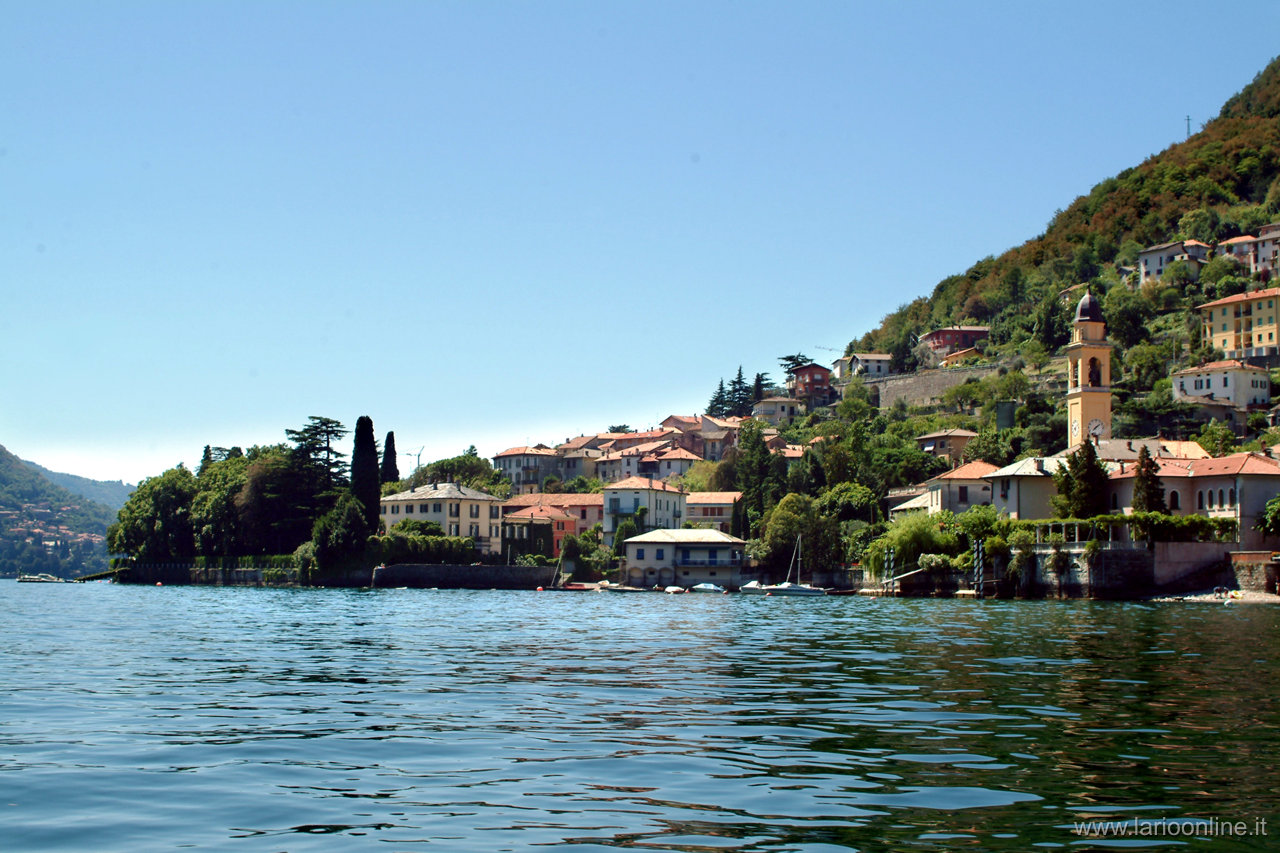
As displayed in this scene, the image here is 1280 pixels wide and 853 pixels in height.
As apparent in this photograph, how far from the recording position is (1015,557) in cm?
6341

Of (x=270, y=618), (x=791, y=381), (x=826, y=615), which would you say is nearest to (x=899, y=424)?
(x=791, y=381)

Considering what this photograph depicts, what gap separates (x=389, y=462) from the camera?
108 meters

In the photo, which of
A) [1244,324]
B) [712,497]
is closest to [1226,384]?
[1244,324]

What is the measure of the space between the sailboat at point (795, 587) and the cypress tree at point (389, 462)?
133 ft

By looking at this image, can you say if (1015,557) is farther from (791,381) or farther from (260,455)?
(791,381)

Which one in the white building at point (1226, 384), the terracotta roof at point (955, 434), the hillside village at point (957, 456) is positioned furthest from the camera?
the terracotta roof at point (955, 434)

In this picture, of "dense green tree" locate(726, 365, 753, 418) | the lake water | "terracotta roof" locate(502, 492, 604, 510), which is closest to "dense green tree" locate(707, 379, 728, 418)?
"dense green tree" locate(726, 365, 753, 418)

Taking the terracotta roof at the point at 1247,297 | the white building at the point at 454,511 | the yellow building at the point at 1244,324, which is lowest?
the white building at the point at 454,511

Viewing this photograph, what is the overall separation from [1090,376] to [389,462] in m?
61.7

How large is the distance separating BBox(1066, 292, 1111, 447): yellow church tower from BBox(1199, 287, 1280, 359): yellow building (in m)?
31.6

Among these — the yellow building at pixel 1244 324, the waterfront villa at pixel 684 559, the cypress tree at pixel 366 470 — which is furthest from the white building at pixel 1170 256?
the cypress tree at pixel 366 470

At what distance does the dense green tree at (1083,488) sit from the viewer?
211ft

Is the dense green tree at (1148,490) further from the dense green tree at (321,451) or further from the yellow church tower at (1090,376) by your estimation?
the dense green tree at (321,451)

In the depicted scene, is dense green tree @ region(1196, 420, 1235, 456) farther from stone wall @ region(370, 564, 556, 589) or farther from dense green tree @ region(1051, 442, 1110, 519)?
stone wall @ region(370, 564, 556, 589)
